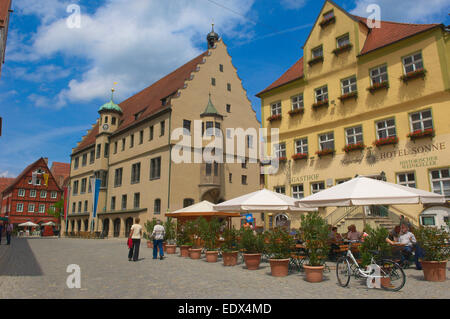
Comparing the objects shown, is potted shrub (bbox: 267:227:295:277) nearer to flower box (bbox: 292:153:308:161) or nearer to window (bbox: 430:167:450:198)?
window (bbox: 430:167:450:198)

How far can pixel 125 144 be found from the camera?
41281 mm

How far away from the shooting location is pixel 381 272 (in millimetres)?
7738

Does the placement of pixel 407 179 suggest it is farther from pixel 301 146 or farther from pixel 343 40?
pixel 343 40

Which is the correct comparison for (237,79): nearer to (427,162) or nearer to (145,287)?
(427,162)

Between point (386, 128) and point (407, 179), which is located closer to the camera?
point (407, 179)

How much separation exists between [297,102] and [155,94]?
23.4 m

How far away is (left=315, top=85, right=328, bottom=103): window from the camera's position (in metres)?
21.8

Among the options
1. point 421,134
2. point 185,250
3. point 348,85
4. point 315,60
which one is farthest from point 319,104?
point 185,250

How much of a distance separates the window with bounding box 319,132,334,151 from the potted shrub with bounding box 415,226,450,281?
1249 centimetres

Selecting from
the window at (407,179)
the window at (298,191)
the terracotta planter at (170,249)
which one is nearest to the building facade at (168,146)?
the window at (298,191)
